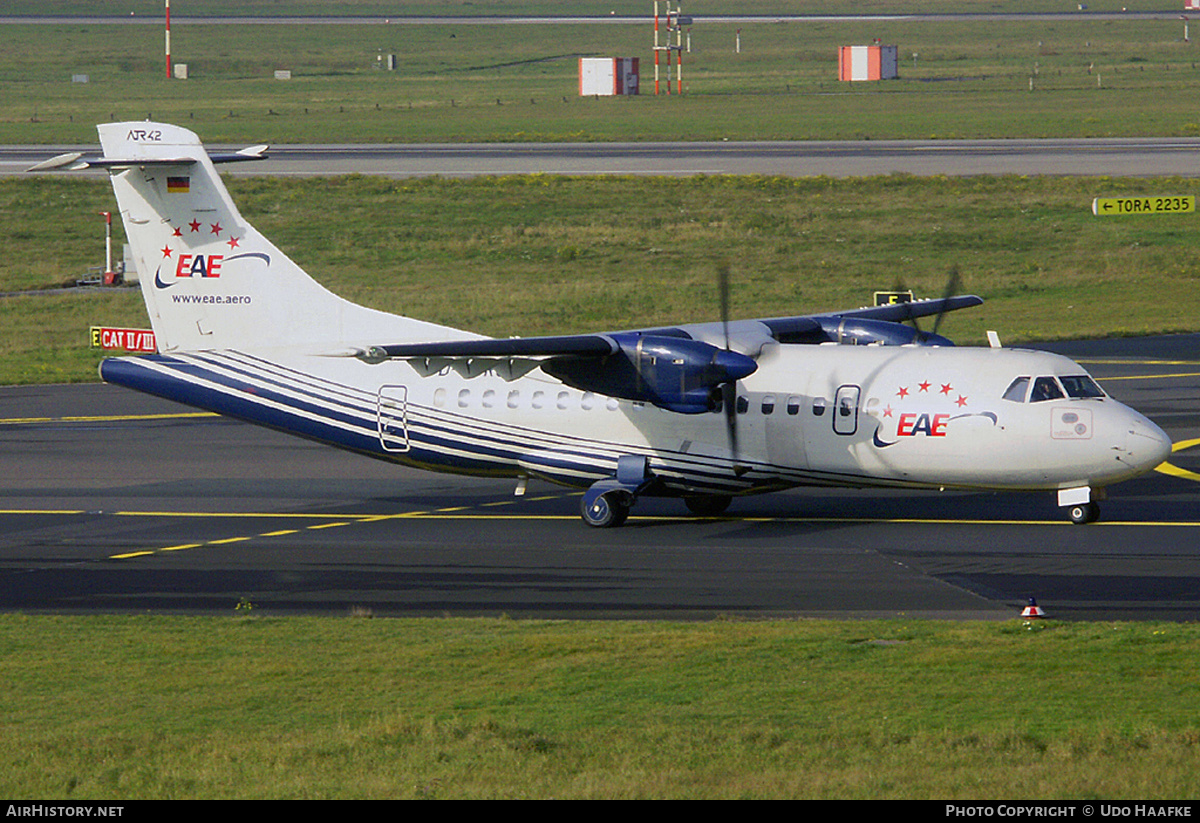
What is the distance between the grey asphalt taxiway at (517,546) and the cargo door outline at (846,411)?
1.69m

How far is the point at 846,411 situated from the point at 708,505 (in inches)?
139

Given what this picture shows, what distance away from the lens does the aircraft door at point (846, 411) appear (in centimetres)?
2519

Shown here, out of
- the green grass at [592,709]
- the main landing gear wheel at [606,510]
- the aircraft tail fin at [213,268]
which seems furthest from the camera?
the aircraft tail fin at [213,268]

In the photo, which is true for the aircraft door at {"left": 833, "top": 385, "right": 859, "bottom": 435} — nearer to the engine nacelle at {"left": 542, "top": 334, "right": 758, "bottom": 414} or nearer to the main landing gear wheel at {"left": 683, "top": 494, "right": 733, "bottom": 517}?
the engine nacelle at {"left": 542, "top": 334, "right": 758, "bottom": 414}

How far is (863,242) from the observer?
67.0 metres

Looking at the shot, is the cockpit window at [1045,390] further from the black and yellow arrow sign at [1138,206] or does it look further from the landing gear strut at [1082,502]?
the black and yellow arrow sign at [1138,206]

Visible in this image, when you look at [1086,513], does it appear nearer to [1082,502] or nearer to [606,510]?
[1082,502]

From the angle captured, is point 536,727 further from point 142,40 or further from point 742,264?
point 142,40

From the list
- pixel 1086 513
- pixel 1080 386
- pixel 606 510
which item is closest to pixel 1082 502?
pixel 1086 513

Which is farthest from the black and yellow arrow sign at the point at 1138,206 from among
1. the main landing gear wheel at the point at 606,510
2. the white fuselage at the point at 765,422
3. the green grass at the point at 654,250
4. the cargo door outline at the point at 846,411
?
the main landing gear wheel at the point at 606,510

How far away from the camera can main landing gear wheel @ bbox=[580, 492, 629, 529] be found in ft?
85.4

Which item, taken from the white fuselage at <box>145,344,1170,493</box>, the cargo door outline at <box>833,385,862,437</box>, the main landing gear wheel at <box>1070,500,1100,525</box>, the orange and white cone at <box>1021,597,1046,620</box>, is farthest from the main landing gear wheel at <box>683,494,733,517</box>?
the orange and white cone at <box>1021,597,1046,620</box>

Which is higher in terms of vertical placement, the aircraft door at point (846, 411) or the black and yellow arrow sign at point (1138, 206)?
the black and yellow arrow sign at point (1138, 206)

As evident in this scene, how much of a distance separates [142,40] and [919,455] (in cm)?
19127
